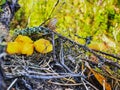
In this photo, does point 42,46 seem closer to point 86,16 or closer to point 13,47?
point 13,47

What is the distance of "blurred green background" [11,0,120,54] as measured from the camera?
7.54 feet

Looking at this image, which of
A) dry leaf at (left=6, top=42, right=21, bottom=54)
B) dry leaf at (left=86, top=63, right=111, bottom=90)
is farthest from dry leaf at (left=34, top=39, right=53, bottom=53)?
dry leaf at (left=86, top=63, right=111, bottom=90)

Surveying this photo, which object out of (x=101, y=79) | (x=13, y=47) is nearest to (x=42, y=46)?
(x=13, y=47)

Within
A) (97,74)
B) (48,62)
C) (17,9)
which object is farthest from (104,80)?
(17,9)

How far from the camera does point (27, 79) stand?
149cm

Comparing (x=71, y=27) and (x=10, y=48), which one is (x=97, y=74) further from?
(x=71, y=27)

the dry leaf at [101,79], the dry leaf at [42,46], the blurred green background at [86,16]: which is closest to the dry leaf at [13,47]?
the dry leaf at [42,46]

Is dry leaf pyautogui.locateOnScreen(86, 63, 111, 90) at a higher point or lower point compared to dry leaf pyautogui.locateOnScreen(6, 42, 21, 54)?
lower

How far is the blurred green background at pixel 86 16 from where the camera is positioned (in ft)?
7.54

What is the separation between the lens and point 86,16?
2502 millimetres

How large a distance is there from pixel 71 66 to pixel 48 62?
0.12 m

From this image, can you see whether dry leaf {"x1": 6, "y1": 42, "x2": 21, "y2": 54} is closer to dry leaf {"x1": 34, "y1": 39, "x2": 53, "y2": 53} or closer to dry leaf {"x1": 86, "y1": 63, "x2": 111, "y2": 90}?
dry leaf {"x1": 34, "y1": 39, "x2": 53, "y2": 53}

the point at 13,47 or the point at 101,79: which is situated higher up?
the point at 13,47

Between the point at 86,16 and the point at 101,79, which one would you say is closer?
the point at 101,79
